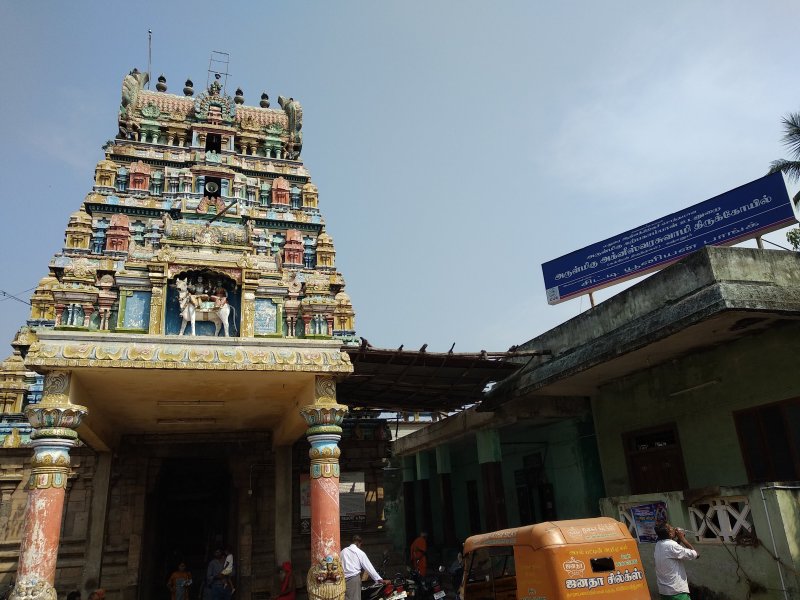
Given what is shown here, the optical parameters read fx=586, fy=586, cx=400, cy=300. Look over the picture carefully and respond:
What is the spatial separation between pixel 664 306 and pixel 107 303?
10.7m

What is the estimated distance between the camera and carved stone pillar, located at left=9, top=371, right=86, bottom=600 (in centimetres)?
924

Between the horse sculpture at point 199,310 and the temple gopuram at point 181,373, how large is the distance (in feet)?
0.13

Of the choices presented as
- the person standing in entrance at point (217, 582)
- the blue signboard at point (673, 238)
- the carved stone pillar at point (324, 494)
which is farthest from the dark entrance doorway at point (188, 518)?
the blue signboard at point (673, 238)

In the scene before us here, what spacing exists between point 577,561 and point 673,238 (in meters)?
9.74

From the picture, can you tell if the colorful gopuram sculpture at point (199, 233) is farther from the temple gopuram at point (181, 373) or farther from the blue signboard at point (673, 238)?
the blue signboard at point (673, 238)

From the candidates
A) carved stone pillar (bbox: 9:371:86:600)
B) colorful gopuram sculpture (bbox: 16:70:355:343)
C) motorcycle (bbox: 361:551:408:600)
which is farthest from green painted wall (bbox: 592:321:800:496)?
carved stone pillar (bbox: 9:371:86:600)

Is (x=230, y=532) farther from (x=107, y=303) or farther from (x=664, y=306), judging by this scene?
(x=664, y=306)

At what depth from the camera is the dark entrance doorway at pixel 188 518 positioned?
55.5 feet

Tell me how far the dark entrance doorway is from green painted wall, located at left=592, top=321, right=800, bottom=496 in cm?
1100

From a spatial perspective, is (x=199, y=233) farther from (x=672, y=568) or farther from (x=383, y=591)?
(x=672, y=568)

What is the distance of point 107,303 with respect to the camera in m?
11.7

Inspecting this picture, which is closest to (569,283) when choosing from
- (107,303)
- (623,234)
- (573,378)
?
(623,234)

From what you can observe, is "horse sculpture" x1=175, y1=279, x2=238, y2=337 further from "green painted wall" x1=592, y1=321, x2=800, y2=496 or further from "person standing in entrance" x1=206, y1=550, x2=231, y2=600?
"green painted wall" x1=592, y1=321, x2=800, y2=496

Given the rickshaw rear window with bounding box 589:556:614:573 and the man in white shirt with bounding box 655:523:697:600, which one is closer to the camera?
the rickshaw rear window with bounding box 589:556:614:573
